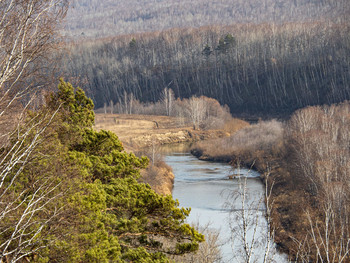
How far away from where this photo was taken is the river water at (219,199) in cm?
2259

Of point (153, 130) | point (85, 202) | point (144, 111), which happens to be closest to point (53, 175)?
point (85, 202)

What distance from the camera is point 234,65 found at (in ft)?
365

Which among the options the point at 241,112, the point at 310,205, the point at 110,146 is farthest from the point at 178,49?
the point at 110,146

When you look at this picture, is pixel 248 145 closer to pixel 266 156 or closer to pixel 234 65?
pixel 266 156

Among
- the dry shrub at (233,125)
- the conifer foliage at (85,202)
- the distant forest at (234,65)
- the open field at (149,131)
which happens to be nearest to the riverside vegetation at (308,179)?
the conifer foliage at (85,202)

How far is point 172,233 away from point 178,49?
374 feet

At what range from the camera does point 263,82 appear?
10162 cm

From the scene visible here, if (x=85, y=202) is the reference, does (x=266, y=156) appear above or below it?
below

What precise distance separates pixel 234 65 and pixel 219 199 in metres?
81.4

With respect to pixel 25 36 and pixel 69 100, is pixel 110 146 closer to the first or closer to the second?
pixel 69 100

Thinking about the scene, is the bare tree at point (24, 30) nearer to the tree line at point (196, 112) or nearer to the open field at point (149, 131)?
the open field at point (149, 131)

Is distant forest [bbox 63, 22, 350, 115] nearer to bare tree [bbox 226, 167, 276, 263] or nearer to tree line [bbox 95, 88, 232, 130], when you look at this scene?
tree line [bbox 95, 88, 232, 130]

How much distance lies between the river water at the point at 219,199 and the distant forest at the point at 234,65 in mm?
35276

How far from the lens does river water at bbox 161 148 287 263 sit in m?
22.6
